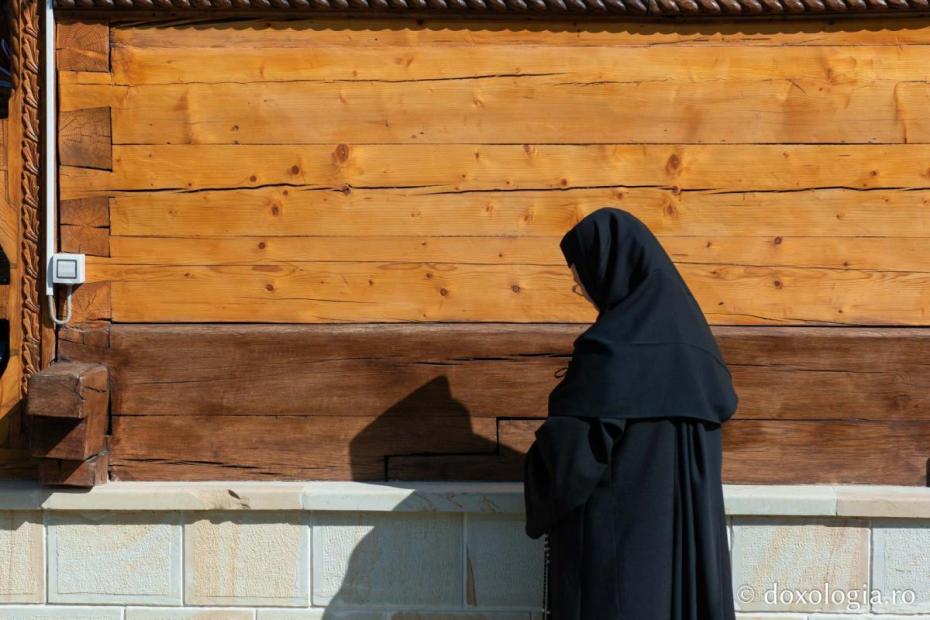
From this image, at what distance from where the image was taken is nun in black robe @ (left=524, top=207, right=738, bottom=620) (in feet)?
9.08

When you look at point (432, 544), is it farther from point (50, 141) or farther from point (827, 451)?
point (50, 141)

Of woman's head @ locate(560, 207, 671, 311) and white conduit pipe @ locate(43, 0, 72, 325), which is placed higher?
white conduit pipe @ locate(43, 0, 72, 325)

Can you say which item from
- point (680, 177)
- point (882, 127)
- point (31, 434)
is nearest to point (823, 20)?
point (882, 127)

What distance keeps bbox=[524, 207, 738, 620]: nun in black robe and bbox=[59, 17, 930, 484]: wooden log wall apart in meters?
0.65

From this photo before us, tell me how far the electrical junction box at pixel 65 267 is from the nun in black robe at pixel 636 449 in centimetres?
182

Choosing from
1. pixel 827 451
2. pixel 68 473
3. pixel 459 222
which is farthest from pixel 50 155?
pixel 827 451

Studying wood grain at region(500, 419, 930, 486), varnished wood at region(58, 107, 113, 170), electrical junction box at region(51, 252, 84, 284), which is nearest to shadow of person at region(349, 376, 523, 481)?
wood grain at region(500, 419, 930, 486)

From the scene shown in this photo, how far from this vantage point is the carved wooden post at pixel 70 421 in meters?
3.29

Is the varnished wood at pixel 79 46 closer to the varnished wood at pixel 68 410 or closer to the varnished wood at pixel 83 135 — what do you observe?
the varnished wood at pixel 83 135

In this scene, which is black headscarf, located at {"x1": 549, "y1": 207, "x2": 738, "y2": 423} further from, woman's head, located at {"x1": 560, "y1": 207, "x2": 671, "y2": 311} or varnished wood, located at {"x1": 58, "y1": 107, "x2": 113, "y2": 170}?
varnished wood, located at {"x1": 58, "y1": 107, "x2": 113, "y2": 170}

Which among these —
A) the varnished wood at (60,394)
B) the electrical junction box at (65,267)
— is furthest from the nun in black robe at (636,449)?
the electrical junction box at (65,267)

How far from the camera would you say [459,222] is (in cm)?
354

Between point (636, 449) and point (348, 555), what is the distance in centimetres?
127

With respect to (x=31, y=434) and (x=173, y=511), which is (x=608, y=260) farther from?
(x=31, y=434)
